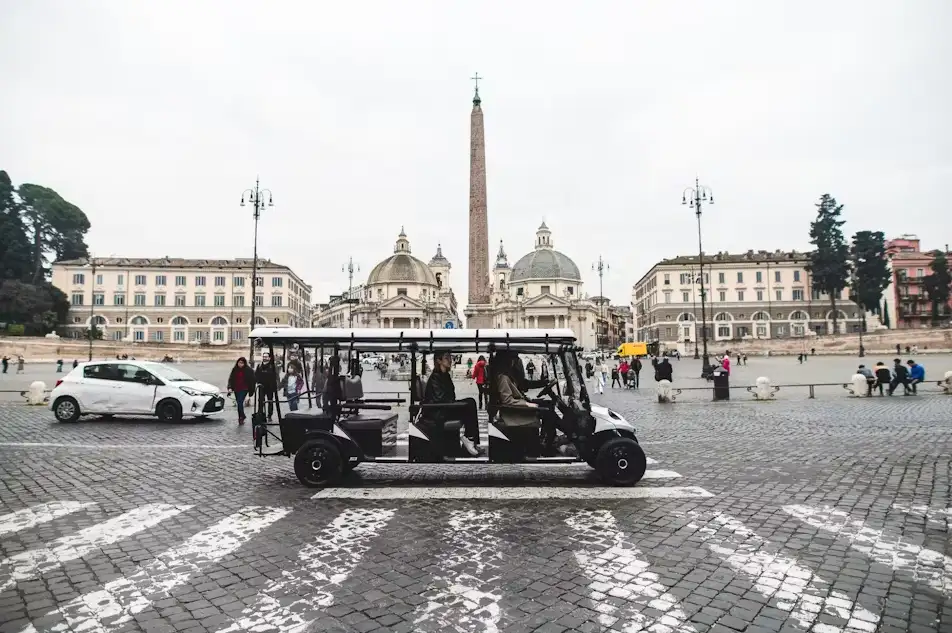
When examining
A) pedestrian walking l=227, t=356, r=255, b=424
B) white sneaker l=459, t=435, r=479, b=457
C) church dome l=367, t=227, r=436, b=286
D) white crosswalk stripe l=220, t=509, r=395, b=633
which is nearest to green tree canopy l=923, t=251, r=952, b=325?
church dome l=367, t=227, r=436, b=286

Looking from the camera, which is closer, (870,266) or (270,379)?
(270,379)

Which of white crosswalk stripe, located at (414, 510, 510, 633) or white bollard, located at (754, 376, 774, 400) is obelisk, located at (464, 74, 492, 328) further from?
white crosswalk stripe, located at (414, 510, 510, 633)

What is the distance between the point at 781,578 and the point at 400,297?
322 ft

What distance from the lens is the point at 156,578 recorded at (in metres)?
4.29

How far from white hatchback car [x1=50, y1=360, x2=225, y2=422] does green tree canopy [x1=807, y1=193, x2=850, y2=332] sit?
74.6 m

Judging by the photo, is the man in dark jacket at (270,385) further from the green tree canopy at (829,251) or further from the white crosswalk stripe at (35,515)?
the green tree canopy at (829,251)

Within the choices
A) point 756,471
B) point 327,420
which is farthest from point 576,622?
point 756,471

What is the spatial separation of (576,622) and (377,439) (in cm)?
408

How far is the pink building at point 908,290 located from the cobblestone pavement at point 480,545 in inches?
3146

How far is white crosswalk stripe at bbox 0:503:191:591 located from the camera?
4.47 metres

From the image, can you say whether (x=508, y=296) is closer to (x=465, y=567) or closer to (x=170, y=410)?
(x=170, y=410)

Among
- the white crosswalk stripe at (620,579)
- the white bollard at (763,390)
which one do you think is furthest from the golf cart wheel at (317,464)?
the white bollard at (763,390)

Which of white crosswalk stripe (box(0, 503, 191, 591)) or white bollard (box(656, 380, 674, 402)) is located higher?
white bollard (box(656, 380, 674, 402))

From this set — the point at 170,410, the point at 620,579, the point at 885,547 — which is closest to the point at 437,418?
the point at 620,579
